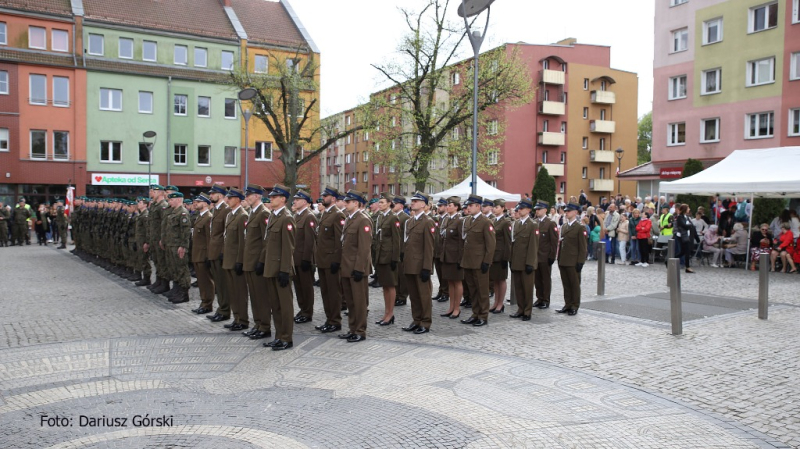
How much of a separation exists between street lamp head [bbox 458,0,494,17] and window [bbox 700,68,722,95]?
88.8 ft

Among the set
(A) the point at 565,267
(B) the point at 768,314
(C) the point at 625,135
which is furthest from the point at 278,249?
(C) the point at 625,135

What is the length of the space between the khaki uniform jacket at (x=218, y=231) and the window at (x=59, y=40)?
37.0 metres

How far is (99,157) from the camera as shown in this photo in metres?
41.5

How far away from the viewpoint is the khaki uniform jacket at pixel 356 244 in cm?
908

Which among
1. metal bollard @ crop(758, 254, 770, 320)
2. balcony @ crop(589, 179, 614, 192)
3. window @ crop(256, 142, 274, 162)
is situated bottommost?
metal bollard @ crop(758, 254, 770, 320)

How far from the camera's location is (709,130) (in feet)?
123

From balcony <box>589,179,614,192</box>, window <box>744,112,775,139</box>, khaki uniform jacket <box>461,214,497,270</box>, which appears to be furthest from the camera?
balcony <box>589,179,614,192</box>

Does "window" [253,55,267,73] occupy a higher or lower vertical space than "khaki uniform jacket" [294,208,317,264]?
higher

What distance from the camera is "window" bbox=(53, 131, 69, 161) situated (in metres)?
40.2

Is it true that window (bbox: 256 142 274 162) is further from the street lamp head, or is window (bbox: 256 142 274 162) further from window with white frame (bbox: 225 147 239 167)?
the street lamp head

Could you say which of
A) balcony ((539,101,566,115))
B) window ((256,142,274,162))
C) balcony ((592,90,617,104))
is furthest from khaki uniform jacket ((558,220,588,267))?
balcony ((592,90,617,104))

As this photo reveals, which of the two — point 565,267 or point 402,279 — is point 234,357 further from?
point 565,267

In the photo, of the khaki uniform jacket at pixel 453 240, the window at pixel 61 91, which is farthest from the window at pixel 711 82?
the window at pixel 61 91

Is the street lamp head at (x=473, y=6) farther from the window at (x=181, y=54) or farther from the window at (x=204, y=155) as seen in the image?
the window at (x=181, y=54)
